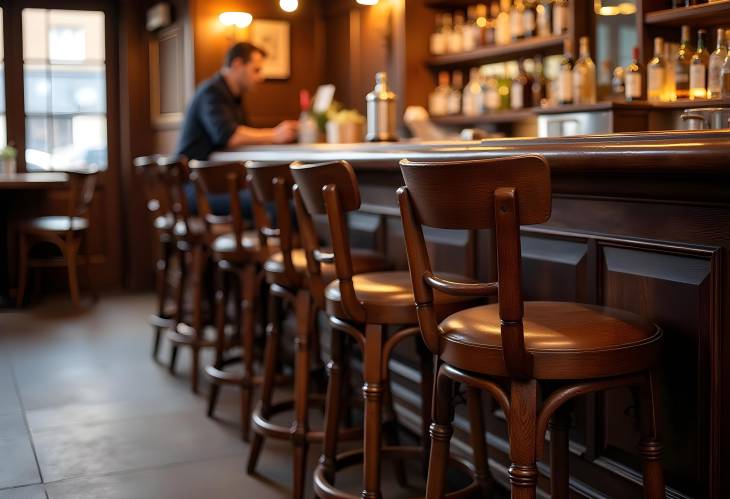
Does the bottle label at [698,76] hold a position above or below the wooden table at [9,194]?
above

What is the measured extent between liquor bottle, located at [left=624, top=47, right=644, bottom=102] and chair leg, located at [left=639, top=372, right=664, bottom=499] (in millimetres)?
2856

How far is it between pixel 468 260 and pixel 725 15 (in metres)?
2.00

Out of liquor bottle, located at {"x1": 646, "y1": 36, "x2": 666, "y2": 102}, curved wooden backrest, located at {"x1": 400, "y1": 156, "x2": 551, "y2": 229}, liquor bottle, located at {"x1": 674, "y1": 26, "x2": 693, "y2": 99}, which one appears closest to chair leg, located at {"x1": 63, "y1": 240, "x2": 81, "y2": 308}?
liquor bottle, located at {"x1": 646, "y1": 36, "x2": 666, "y2": 102}

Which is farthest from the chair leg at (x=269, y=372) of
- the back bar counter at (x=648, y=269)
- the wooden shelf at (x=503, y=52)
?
the wooden shelf at (x=503, y=52)

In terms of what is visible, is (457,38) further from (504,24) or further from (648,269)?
(648,269)

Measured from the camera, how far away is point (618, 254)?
2184 millimetres

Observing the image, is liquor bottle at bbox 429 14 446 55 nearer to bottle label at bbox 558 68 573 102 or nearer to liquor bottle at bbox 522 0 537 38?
liquor bottle at bbox 522 0 537 38

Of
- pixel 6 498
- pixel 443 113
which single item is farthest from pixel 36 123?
pixel 6 498

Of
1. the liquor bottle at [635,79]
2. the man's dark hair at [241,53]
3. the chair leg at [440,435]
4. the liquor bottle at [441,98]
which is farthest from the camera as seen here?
the liquor bottle at [441,98]

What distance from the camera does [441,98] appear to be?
243 inches

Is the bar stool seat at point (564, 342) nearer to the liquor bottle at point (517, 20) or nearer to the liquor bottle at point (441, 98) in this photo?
the liquor bottle at point (517, 20)

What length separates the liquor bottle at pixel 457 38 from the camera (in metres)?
6.08

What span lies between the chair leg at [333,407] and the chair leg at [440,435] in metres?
0.62

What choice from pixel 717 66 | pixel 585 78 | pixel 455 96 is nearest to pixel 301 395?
pixel 717 66
